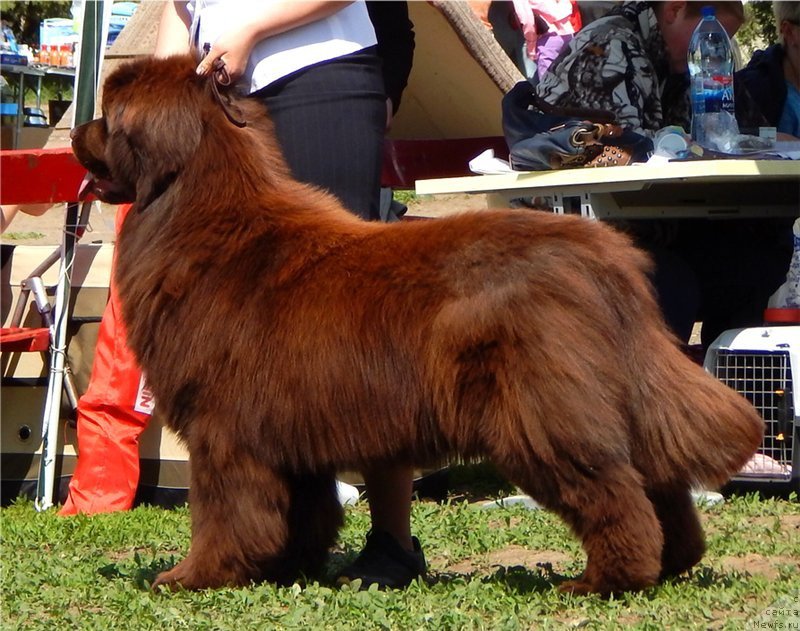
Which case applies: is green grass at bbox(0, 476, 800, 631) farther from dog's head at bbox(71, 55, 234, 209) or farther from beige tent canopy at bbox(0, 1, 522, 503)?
dog's head at bbox(71, 55, 234, 209)

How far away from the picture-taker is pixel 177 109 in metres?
3.25

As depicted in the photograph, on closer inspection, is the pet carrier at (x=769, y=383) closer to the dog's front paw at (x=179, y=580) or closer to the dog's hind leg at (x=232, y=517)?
the dog's hind leg at (x=232, y=517)

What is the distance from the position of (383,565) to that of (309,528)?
254 millimetres

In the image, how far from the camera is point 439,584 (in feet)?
11.4

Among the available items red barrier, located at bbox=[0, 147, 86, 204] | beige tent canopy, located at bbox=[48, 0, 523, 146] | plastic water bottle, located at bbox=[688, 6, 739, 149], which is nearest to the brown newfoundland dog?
red barrier, located at bbox=[0, 147, 86, 204]

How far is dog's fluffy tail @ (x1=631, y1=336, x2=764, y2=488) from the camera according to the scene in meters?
3.05

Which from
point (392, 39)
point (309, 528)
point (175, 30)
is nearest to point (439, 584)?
point (309, 528)

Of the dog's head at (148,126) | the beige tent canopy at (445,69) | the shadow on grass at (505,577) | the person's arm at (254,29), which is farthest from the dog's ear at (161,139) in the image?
the beige tent canopy at (445,69)

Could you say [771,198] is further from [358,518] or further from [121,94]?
[121,94]

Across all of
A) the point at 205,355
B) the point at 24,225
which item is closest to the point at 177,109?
the point at 205,355

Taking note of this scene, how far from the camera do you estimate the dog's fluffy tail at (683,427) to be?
3.05 metres

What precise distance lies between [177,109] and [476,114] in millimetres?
3864

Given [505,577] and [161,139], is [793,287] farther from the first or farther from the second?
[161,139]

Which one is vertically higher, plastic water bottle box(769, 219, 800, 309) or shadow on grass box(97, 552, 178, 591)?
plastic water bottle box(769, 219, 800, 309)
